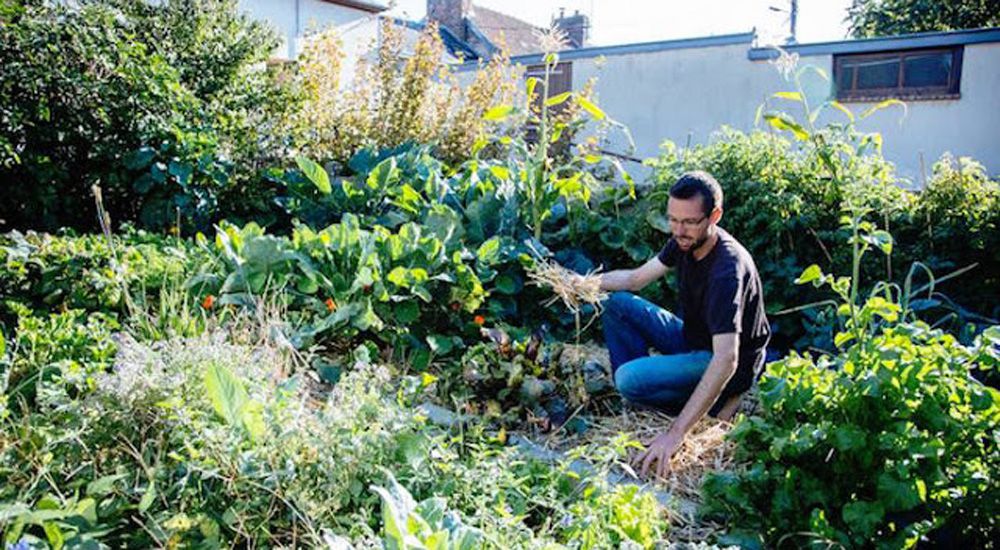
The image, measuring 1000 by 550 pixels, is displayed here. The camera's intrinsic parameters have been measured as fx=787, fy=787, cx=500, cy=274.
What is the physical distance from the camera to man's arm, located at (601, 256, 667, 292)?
12.1ft

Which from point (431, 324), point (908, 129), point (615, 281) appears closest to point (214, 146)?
point (431, 324)

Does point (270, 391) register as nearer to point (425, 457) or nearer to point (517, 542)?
point (425, 457)

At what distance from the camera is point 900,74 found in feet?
43.0

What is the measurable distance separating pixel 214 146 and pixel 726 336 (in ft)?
12.2

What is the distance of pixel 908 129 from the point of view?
43.5ft

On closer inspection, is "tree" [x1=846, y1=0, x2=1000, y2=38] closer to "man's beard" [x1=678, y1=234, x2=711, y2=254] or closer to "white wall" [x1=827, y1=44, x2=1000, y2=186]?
"white wall" [x1=827, y1=44, x2=1000, y2=186]

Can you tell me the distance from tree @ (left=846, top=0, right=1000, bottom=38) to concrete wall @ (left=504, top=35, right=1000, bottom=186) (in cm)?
765

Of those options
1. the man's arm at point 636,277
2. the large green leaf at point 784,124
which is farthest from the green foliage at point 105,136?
the large green leaf at point 784,124

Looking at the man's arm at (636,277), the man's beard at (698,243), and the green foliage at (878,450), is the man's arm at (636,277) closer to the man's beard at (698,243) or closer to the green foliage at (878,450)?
the man's beard at (698,243)

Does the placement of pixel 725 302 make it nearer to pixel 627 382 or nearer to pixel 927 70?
pixel 627 382

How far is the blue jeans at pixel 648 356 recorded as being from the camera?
3.23 m

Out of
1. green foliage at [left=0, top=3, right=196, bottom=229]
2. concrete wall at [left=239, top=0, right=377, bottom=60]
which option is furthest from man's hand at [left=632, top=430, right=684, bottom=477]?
concrete wall at [left=239, top=0, right=377, bottom=60]

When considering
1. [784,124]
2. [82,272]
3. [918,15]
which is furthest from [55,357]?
[918,15]

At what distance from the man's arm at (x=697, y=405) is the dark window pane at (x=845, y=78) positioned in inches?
486
